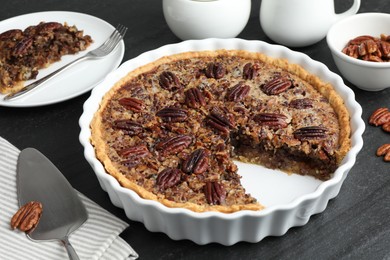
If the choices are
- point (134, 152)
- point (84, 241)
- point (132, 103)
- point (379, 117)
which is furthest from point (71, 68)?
point (379, 117)

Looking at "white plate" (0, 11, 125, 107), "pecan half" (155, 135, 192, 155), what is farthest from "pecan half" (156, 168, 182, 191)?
"white plate" (0, 11, 125, 107)

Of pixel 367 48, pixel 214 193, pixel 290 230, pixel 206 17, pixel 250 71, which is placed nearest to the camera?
pixel 214 193

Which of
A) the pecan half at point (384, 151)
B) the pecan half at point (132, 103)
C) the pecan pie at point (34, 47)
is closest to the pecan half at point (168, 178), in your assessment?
the pecan half at point (132, 103)

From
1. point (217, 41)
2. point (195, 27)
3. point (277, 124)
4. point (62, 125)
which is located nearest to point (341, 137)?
point (277, 124)

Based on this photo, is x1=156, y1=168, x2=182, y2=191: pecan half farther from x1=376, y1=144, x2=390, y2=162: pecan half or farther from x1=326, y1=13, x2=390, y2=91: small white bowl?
x1=326, y1=13, x2=390, y2=91: small white bowl

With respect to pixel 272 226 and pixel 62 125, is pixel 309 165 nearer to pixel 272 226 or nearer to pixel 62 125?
pixel 272 226

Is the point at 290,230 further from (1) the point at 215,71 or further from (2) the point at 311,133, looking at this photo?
(1) the point at 215,71
